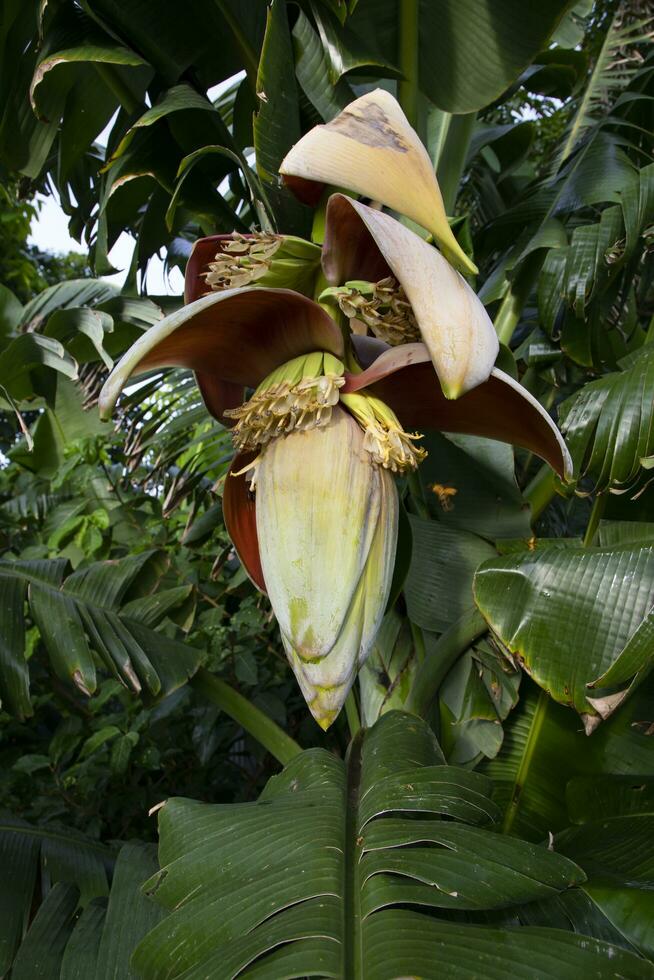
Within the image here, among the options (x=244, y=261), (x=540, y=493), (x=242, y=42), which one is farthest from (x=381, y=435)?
(x=242, y=42)

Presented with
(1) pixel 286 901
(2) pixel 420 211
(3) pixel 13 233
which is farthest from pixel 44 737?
(2) pixel 420 211

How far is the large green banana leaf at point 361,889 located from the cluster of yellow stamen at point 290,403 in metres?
0.31

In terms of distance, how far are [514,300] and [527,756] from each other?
0.58 meters

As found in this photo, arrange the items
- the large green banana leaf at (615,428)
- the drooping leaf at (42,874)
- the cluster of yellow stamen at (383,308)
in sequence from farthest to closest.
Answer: the drooping leaf at (42,874)
the large green banana leaf at (615,428)
the cluster of yellow stamen at (383,308)

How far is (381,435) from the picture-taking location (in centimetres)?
52

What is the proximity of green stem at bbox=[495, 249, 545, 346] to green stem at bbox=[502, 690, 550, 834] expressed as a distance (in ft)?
1.51

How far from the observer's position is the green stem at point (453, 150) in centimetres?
107

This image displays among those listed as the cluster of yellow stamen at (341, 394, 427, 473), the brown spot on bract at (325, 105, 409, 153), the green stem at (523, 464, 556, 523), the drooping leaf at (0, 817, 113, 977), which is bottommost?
the drooping leaf at (0, 817, 113, 977)

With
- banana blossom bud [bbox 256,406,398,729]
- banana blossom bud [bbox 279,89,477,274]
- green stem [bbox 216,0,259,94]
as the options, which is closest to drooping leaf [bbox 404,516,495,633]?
banana blossom bud [bbox 256,406,398,729]

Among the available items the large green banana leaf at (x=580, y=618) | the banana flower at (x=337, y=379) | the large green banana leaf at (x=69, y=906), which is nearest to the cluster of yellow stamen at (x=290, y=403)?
the banana flower at (x=337, y=379)

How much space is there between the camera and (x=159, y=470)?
49.4 inches

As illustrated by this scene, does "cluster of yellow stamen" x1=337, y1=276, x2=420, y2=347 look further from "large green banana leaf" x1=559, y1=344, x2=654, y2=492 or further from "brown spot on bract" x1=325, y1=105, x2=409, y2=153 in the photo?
"large green banana leaf" x1=559, y1=344, x2=654, y2=492

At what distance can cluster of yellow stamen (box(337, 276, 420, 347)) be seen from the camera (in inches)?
21.5

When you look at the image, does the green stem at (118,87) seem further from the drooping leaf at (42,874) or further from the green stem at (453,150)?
the drooping leaf at (42,874)
